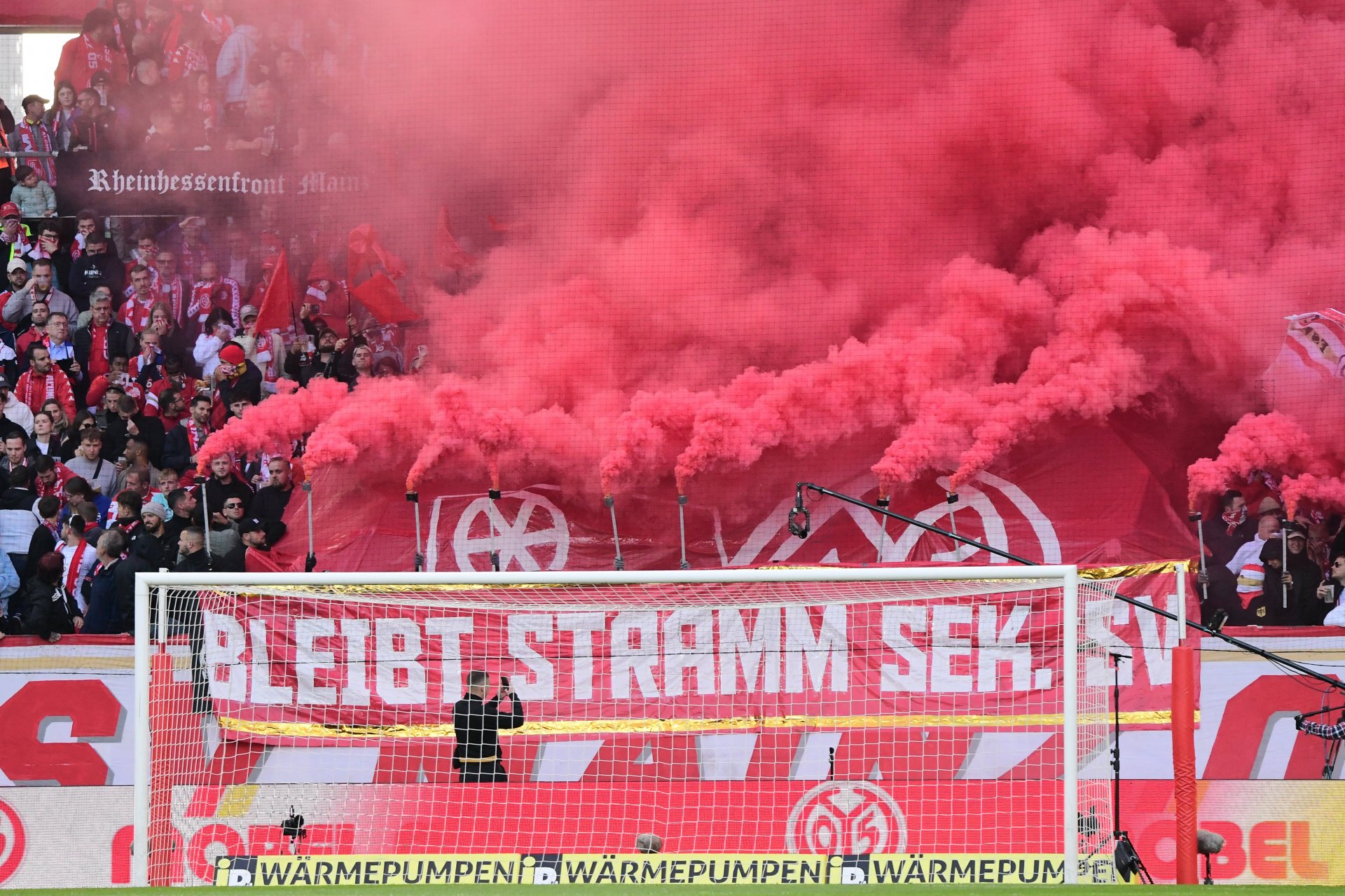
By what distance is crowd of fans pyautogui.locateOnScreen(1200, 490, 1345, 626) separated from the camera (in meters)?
7.80

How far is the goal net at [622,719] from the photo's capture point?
6.06m

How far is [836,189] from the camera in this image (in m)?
9.20

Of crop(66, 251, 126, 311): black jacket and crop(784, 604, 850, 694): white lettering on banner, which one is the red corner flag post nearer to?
crop(784, 604, 850, 694): white lettering on banner

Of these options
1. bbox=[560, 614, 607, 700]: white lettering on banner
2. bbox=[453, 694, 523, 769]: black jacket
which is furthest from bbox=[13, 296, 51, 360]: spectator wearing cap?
bbox=[453, 694, 523, 769]: black jacket

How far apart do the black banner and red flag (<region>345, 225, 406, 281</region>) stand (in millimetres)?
370

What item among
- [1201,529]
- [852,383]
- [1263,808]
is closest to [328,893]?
[1263,808]

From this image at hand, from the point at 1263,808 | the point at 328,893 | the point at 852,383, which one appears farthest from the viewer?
the point at 852,383

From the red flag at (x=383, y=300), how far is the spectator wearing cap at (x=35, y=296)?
2.02 meters

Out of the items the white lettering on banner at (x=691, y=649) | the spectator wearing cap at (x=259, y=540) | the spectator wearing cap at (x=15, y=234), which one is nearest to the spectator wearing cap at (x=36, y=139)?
the spectator wearing cap at (x=15, y=234)

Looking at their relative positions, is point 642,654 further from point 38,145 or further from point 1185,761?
point 38,145

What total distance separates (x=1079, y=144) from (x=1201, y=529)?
253 cm

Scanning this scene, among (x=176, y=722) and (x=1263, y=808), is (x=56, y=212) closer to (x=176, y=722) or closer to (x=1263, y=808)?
(x=176, y=722)

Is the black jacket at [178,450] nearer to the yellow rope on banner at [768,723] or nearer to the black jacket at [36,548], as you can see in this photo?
the black jacket at [36,548]

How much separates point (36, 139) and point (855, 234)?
5863mm
